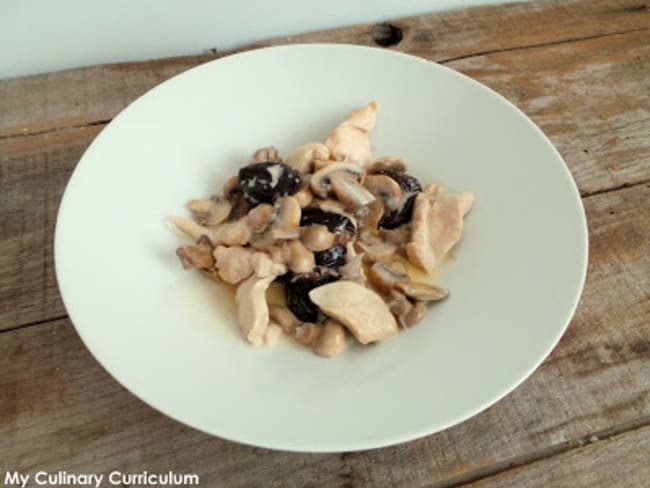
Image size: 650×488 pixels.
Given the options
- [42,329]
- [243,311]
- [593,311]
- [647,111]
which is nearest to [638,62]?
[647,111]

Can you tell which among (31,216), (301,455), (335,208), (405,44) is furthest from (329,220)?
(405,44)

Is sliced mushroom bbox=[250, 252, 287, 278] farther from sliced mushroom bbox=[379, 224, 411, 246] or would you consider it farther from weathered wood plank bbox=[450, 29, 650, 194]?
weathered wood plank bbox=[450, 29, 650, 194]

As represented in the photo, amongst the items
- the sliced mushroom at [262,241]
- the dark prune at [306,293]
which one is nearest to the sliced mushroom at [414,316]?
the dark prune at [306,293]

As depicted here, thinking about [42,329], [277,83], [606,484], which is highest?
[277,83]

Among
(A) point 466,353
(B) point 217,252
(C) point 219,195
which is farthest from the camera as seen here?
(C) point 219,195

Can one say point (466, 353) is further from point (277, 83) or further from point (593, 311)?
point (277, 83)

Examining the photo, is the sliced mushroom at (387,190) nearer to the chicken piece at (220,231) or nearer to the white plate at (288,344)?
the white plate at (288,344)

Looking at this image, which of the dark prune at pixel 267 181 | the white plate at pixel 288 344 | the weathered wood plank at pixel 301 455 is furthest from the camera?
the dark prune at pixel 267 181
